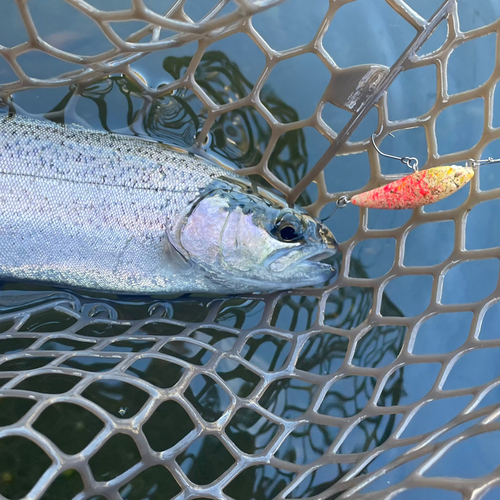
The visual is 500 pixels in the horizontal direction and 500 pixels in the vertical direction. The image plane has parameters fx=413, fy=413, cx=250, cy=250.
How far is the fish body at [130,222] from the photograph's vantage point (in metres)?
2.24

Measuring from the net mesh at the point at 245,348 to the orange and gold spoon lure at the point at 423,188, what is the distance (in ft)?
0.90

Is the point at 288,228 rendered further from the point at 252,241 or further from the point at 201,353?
the point at 201,353

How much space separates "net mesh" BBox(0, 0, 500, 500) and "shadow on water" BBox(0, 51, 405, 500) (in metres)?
0.01

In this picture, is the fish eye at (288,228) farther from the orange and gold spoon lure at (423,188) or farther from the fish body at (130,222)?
the orange and gold spoon lure at (423,188)

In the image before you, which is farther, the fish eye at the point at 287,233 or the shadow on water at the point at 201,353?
the fish eye at the point at 287,233

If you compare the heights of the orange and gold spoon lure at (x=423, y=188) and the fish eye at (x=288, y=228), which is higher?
the orange and gold spoon lure at (x=423, y=188)

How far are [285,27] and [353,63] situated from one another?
22.0 inches

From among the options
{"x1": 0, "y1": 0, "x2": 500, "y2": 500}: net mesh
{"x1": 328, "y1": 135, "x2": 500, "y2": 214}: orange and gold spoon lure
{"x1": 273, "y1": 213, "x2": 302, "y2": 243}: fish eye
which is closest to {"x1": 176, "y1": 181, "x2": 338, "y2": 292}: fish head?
{"x1": 273, "y1": 213, "x2": 302, "y2": 243}: fish eye

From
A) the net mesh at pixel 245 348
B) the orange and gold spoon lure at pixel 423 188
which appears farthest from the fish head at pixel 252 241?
the orange and gold spoon lure at pixel 423 188

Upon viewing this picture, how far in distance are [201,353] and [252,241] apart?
0.72 metres

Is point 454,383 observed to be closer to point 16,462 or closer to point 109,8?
point 16,462

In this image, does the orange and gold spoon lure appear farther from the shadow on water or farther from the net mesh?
the shadow on water

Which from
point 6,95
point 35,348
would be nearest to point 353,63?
point 6,95

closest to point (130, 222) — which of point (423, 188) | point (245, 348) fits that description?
point (245, 348)
